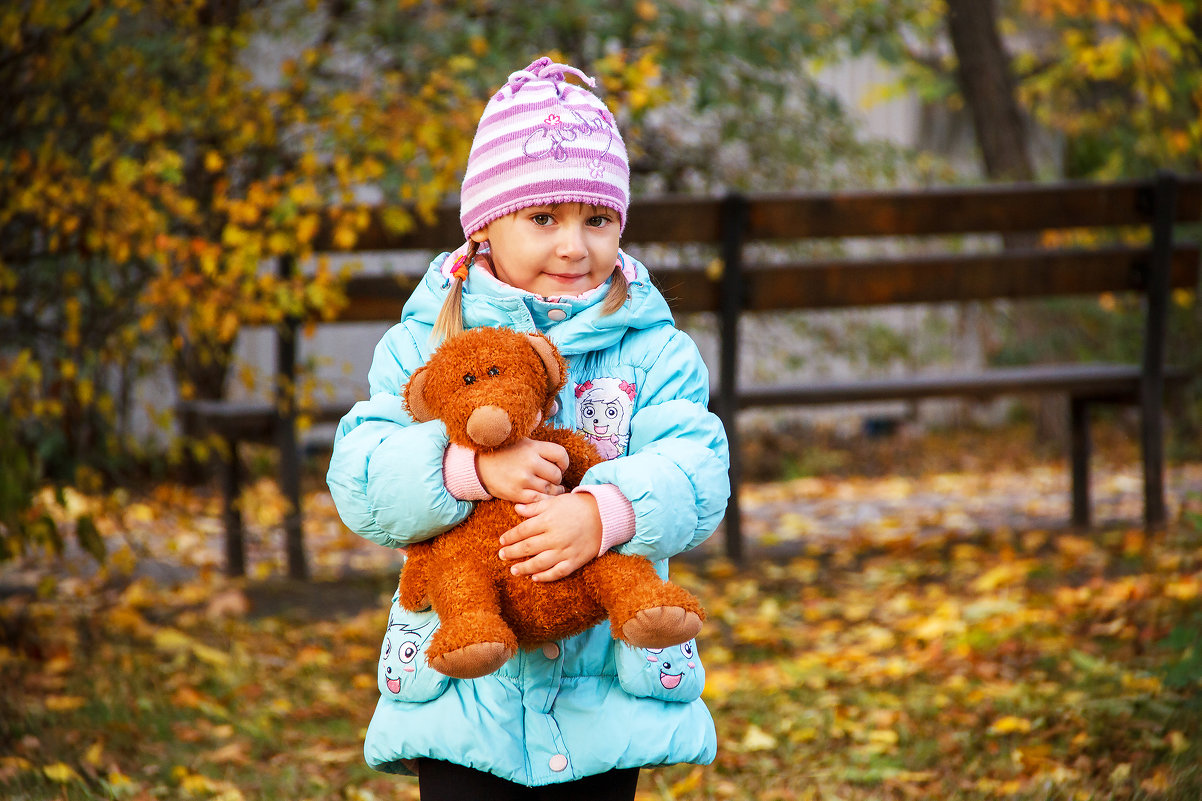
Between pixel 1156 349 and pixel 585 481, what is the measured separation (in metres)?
4.39

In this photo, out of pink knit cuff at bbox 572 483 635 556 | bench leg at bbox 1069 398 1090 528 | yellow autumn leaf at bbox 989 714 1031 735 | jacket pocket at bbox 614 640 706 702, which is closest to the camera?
pink knit cuff at bbox 572 483 635 556

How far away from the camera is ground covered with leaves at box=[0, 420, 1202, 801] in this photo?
312 centimetres

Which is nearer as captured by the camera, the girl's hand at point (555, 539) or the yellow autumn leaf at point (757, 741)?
the girl's hand at point (555, 539)

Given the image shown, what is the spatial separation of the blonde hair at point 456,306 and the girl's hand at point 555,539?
327 mm

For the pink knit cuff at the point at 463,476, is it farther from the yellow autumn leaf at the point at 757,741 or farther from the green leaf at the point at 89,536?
the green leaf at the point at 89,536

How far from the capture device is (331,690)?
3.90 m

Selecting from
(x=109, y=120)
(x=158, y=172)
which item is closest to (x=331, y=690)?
(x=158, y=172)

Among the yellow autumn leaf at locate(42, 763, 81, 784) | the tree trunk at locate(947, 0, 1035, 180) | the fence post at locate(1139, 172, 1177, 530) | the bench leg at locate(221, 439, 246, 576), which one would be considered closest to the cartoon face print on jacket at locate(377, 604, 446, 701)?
the yellow autumn leaf at locate(42, 763, 81, 784)

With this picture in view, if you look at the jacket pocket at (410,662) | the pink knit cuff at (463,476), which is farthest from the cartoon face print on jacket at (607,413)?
the jacket pocket at (410,662)

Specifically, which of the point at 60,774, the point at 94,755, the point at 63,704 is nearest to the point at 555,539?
the point at 60,774

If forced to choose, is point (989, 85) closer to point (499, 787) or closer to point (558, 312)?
point (558, 312)

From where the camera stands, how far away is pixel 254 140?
457 cm

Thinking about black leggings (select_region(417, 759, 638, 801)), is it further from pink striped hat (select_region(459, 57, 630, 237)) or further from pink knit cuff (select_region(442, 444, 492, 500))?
pink striped hat (select_region(459, 57, 630, 237))

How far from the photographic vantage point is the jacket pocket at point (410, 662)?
1.80 meters
